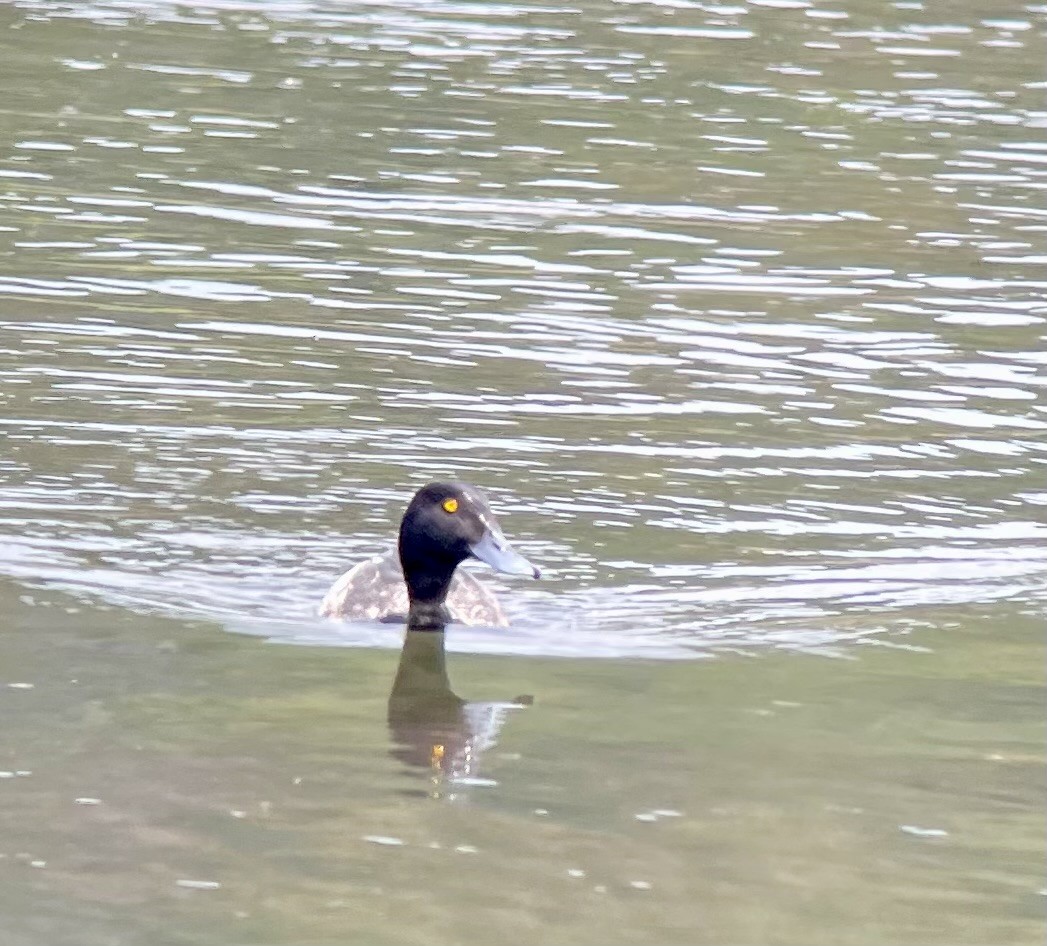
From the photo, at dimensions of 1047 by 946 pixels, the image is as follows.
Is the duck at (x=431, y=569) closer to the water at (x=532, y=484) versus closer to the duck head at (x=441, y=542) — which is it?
the duck head at (x=441, y=542)

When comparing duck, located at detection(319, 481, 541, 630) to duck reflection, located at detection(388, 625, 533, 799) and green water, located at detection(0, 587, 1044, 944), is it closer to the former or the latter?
duck reflection, located at detection(388, 625, 533, 799)

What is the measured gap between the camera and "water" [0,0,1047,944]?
8.69 metres

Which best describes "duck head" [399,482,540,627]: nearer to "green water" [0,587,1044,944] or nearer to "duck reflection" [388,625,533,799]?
"duck reflection" [388,625,533,799]

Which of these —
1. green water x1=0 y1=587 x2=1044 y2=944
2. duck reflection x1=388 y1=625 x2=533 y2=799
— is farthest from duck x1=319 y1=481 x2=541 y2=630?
green water x1=0 y1=587 x2=1044 y2=944

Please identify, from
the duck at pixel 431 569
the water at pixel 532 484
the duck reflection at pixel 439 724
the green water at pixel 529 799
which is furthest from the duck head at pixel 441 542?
the green water at pixel 529 799

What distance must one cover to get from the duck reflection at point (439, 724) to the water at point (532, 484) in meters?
0.03

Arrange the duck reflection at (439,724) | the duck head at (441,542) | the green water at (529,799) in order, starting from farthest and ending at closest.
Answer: the duck head at (441,542) < the duck reflection at (439,724) < the green water at (529,799)

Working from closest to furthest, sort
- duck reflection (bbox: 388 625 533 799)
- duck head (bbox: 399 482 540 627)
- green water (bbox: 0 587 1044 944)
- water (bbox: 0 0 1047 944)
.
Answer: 1. green water (bbox: 0 587 1044 944)
2. water (bbox: 0 0 1047 944)
3. duck reflection (bbox: 388 625 533 799)
4. duck head (bbox: 399 482 540 627)

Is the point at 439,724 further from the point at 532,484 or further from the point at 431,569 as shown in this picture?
the point at 532,484

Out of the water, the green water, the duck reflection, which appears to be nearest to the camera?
the green water

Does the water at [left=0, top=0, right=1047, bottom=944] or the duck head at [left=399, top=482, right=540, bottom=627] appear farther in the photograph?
the duck head at [left=399, top=482, right=540, bottom=627]

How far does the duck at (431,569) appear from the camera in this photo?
40.0ft

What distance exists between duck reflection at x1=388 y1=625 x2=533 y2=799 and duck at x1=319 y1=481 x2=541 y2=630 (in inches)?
19.6

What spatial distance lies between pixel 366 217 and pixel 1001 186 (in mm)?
5294
